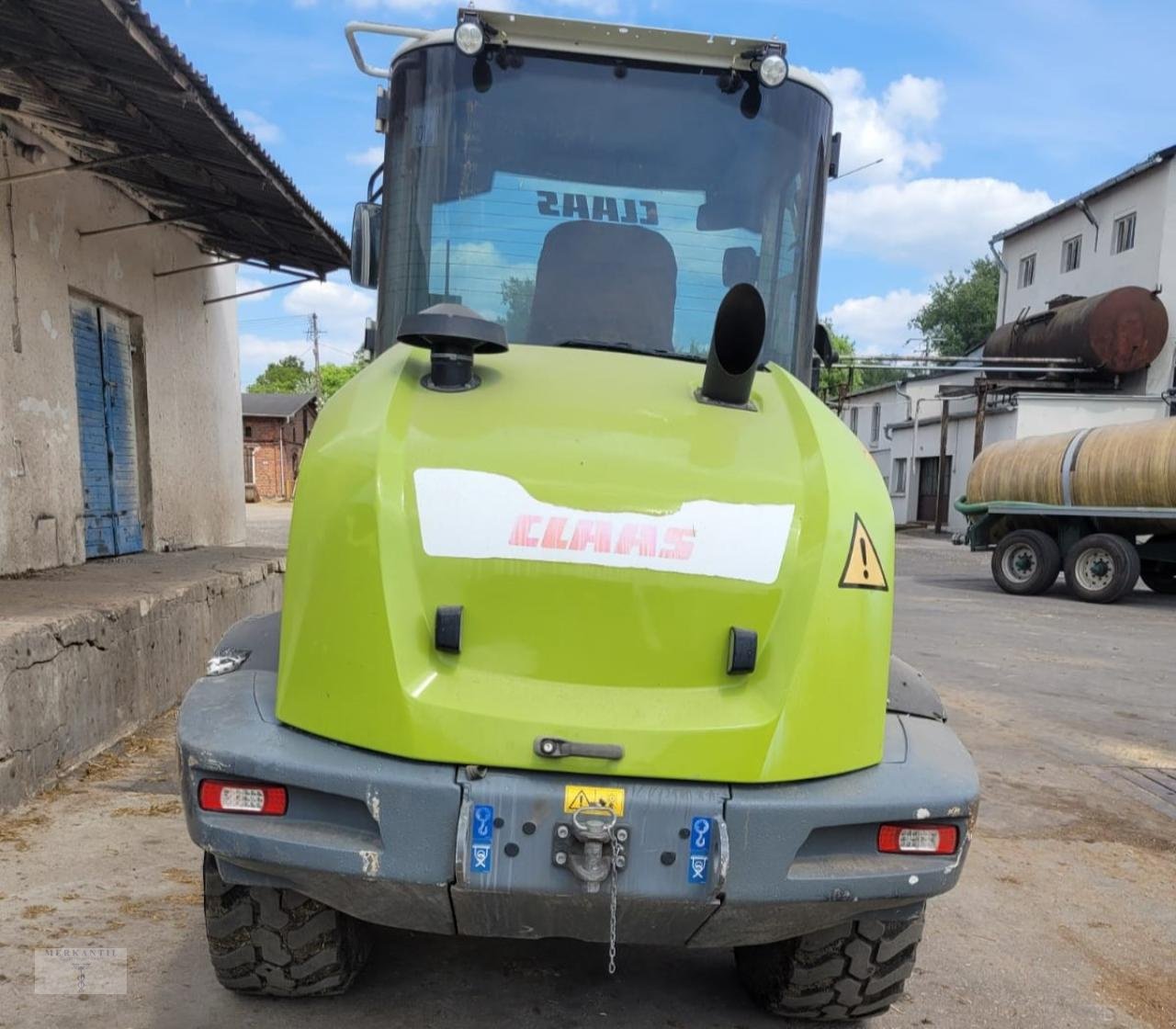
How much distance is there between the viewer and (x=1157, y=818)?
490cm

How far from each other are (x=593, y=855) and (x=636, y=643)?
18.7 inches

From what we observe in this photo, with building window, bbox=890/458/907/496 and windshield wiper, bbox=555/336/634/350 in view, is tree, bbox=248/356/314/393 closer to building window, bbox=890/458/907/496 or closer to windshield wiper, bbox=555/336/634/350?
building window, bbox=890/458/907/496

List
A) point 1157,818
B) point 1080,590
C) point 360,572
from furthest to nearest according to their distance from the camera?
point 1080,590 → point 1157,818 → point 360,572

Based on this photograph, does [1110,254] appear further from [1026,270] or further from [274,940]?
[274,940]

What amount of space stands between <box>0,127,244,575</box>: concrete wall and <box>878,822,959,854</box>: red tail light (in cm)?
614

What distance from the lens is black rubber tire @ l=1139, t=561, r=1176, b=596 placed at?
1565 centimetres

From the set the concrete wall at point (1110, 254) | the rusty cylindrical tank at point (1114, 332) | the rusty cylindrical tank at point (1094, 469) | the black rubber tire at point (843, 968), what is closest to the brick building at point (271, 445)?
the concrete wall at point (1110, 254)

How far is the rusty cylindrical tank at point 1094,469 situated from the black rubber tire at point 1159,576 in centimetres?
201

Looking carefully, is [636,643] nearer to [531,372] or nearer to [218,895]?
[531,372]

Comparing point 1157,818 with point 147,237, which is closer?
point 1157,818

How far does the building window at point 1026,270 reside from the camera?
1270 inches

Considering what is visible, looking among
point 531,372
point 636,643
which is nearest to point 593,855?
point 636,643

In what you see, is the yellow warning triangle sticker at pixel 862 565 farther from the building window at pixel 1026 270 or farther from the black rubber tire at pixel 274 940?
the building window at pixel 1026 270

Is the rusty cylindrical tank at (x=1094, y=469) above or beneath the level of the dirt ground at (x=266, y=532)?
above
